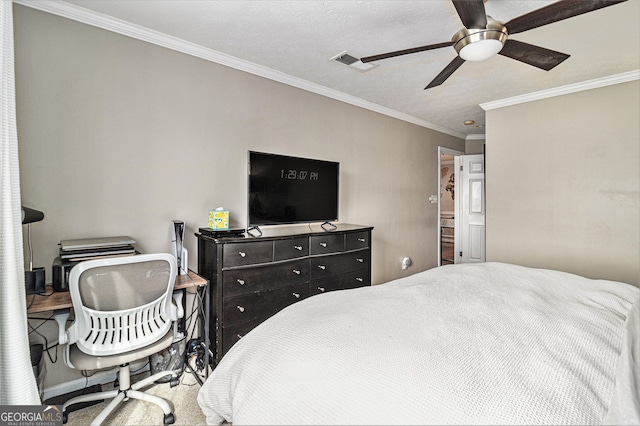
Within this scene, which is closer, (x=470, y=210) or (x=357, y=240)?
(x=357, y=240)

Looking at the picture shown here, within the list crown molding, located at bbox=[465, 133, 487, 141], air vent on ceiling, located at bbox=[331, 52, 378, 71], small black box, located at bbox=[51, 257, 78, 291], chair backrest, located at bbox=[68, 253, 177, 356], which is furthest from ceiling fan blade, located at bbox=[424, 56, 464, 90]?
crown molding, located at bbox=[465, 133, 487, 141]

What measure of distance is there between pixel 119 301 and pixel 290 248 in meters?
1.26

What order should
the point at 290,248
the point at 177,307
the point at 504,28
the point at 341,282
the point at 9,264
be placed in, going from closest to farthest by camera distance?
the point at 9,264 → the point at 504,28 → the point at 177,307 → the point at 290,248 → the point at 341,282

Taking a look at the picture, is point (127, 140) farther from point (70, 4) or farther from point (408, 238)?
point (408, 238)

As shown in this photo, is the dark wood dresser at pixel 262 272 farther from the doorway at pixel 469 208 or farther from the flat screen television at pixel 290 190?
the doorway at pixel 469 208

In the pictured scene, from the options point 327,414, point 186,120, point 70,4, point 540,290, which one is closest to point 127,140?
point 186,120

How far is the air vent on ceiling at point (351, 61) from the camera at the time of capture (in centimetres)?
259

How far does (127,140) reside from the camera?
2.27 metres

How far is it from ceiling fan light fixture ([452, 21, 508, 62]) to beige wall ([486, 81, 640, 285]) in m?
2.45

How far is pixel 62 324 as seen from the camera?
167cm

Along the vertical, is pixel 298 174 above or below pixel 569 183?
above

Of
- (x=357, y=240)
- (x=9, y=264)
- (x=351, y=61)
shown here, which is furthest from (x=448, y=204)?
(x=9, y=264)

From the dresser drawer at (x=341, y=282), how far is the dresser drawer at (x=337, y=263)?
0.14ft

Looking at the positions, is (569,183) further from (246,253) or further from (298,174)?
(246,253)
